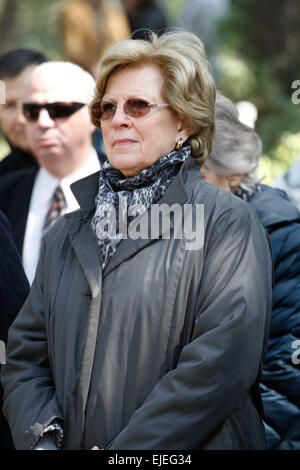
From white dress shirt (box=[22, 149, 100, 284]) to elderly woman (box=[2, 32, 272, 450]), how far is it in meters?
1.42

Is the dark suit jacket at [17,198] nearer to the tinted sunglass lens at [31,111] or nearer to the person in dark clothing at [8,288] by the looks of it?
the tinted sunglass lens at [31,111]

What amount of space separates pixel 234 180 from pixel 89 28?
5.20m

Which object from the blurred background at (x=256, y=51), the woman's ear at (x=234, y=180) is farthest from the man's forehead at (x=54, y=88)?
the blurred background at (x=256, y=51)

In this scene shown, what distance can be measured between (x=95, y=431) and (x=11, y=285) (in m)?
0.96

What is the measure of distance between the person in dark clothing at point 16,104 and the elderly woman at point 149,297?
2.52 meters

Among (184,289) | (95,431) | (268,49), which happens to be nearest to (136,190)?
(184,289)

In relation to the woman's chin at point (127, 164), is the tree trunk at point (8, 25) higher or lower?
lower

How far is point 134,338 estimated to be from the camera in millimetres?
2783

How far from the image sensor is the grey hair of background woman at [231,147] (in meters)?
4.09

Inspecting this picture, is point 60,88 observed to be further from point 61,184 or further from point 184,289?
point 184,289

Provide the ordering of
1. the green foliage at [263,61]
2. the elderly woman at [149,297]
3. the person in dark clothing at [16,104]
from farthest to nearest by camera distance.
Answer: the green foliage at [263,61]
the person in dark clothing at [16,104]
the elderly woman at [149,297]

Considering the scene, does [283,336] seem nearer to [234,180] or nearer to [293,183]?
[234,180]

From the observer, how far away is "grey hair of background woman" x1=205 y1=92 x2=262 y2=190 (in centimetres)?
409

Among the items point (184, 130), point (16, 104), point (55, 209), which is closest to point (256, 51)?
point (16, 104)
